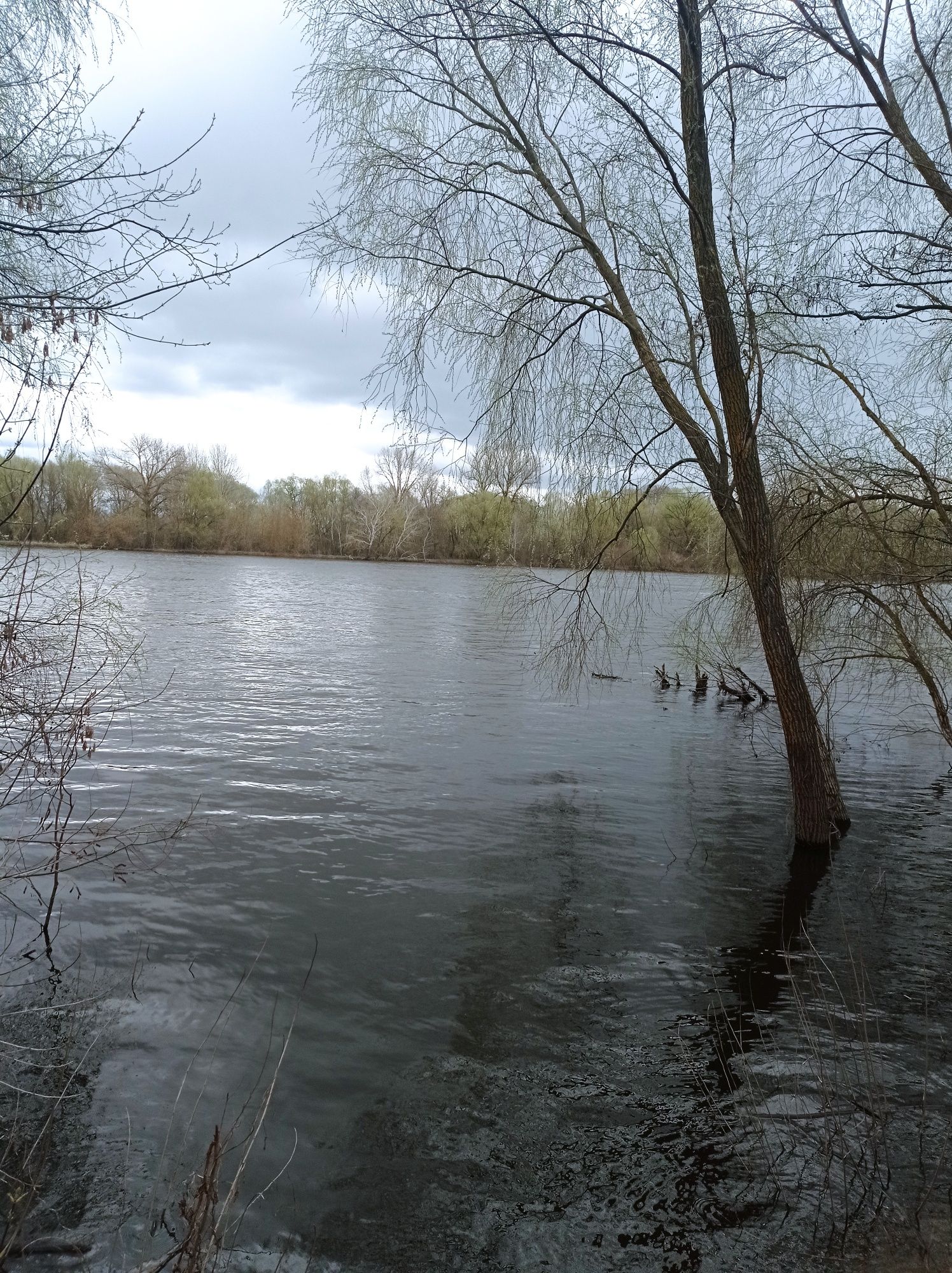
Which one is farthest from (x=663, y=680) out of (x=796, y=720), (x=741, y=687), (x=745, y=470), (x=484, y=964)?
(x=484, y=964)

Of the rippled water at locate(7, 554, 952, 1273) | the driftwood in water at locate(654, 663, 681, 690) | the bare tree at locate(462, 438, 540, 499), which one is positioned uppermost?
the bare tree at locate(462, 438, 540, 499)

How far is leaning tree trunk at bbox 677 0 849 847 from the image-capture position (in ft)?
28.0

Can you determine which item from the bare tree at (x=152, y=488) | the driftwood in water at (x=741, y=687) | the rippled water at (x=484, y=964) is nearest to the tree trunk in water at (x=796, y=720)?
the rippled water at (x=484, y=964)

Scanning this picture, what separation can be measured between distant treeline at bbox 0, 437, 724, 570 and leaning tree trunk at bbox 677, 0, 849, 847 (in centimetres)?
88

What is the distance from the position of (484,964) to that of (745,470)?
5.29 metres

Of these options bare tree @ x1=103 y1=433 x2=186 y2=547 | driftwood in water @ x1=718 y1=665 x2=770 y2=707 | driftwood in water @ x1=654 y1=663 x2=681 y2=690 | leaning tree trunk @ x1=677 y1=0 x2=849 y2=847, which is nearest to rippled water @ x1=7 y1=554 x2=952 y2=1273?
leaning tree trunk @ x1=677 y1=0 x2=849 y2=847

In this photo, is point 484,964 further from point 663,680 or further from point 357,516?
point 357,516

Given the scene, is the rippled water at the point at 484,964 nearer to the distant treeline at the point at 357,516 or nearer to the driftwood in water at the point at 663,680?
the distant treeline at the point at 357,516

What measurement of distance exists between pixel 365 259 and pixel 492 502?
268 centimetres

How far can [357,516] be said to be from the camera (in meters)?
78.3

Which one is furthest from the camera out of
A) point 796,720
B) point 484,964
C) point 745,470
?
point 796,720

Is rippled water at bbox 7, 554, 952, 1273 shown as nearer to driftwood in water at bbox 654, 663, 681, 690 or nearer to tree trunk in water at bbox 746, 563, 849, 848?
tree trunk in water at bbox 746, 563, 849, 848

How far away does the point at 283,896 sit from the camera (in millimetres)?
8047

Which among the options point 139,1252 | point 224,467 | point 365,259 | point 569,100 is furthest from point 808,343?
point 224,467
